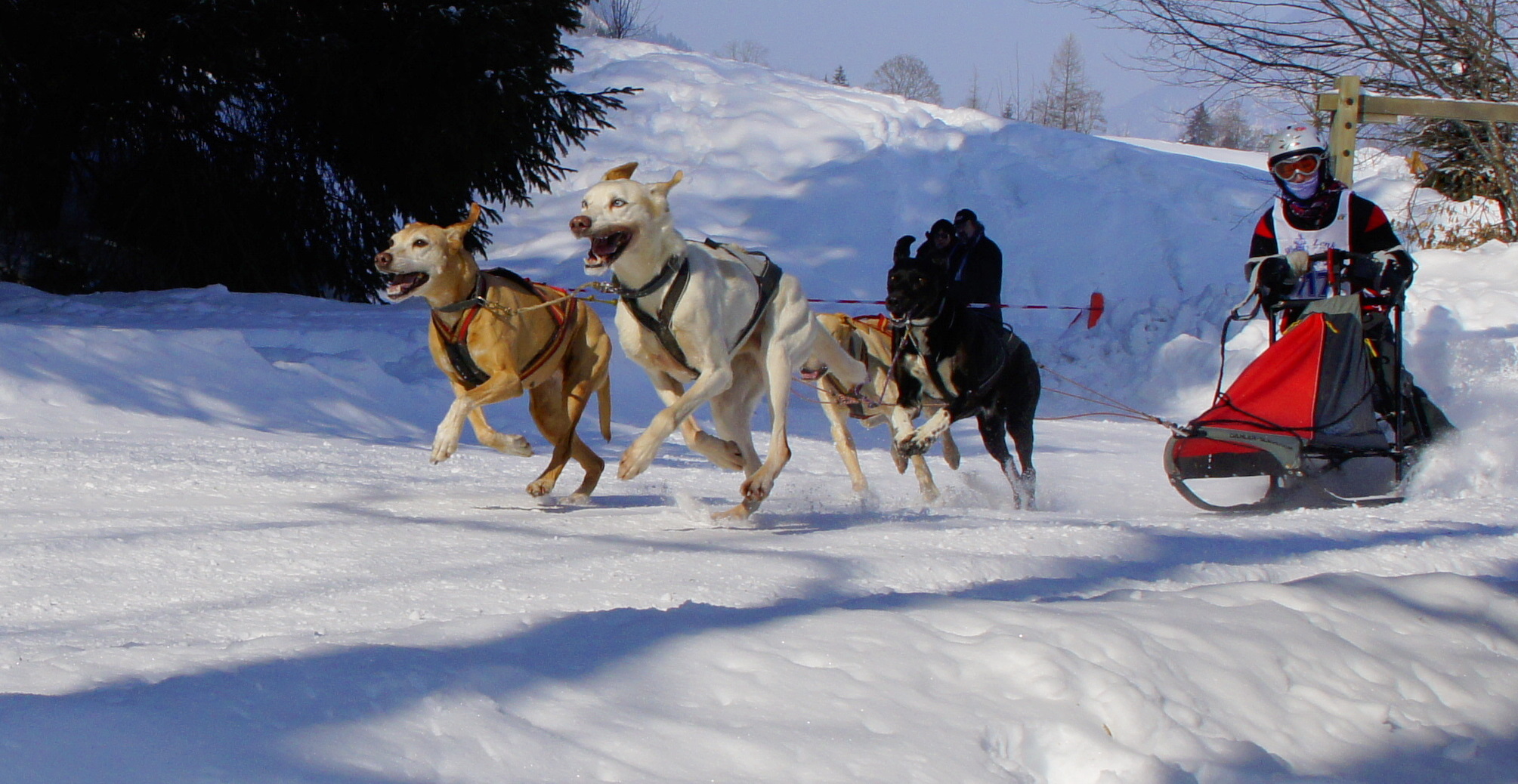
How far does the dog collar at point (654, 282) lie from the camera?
4988mm

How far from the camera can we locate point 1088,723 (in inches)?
87.8

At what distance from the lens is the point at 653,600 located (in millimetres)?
3564

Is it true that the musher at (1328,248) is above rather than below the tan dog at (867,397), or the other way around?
above

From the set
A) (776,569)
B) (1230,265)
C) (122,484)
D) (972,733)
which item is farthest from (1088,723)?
(1230,265)

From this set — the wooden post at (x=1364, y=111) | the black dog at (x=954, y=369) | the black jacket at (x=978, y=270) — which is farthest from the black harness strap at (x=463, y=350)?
the wooden post at (x=1364, y=111)

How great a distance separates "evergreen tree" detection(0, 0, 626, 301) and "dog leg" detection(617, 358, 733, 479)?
842cm

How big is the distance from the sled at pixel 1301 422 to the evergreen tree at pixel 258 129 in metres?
8.68

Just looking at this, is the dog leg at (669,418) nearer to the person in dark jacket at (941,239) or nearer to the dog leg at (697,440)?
the dog leg at (697,440)

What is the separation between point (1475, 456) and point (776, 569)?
4.73 metres

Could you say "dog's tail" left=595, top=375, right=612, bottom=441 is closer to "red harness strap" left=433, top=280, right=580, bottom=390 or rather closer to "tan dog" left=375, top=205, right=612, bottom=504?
"tan dog" left=375, top=205, right=612, bottom=504

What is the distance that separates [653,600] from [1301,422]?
3.72m

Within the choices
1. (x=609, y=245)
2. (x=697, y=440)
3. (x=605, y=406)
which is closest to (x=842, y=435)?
(x=605, y=406)

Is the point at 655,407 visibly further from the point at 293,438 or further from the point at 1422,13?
the point at 1422,13

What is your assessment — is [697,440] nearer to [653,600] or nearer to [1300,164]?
[653,600]
